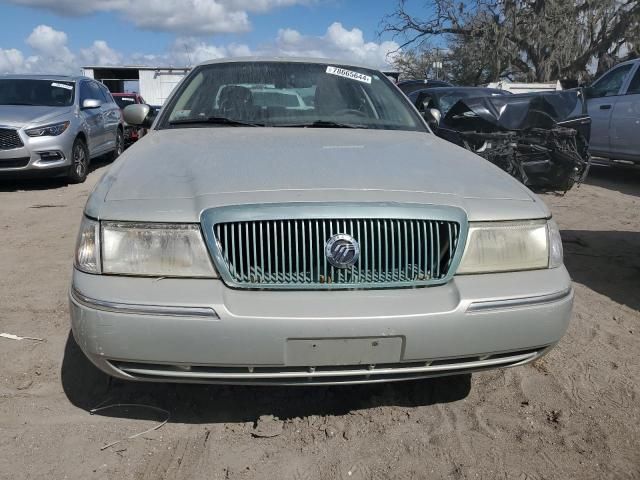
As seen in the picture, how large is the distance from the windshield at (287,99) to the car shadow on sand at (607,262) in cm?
185

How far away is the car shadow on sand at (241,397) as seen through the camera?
264 centimetres

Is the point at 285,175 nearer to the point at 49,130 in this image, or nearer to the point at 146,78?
the point at 49,130

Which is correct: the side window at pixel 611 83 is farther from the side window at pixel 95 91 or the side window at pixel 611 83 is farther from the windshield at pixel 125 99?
the windshield at pixel 125 99

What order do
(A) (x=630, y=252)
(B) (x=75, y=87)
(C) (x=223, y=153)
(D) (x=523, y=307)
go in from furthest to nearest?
(B) (x=75, y=87), (A) (x=630, y=252), (C) (x=223, y=153), (D) (x=523, y=307)

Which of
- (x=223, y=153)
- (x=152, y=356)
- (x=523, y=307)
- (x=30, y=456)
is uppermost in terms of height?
(x=223, y=153)

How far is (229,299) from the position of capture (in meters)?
2.09

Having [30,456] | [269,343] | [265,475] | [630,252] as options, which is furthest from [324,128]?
[630,252]

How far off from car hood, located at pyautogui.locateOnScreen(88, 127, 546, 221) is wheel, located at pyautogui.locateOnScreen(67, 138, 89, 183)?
6.28 metres

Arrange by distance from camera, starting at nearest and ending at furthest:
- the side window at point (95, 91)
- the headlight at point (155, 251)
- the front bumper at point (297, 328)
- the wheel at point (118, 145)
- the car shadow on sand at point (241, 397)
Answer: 1. the front bumper at point (297, 328)
2. the headlight at point (155, 251)
3. the car shadow on sand at point (241, 397)
4. the side window at point (95, 91)
5. the wheel at point (118, 145)

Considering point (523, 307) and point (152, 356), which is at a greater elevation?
point (523, 307)

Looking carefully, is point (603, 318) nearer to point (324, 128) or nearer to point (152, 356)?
point (324, 128)

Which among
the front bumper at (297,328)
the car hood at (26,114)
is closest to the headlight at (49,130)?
the car hood at (26,114)

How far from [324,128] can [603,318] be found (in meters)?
2.14

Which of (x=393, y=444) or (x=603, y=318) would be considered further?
(x=603, y=318)
